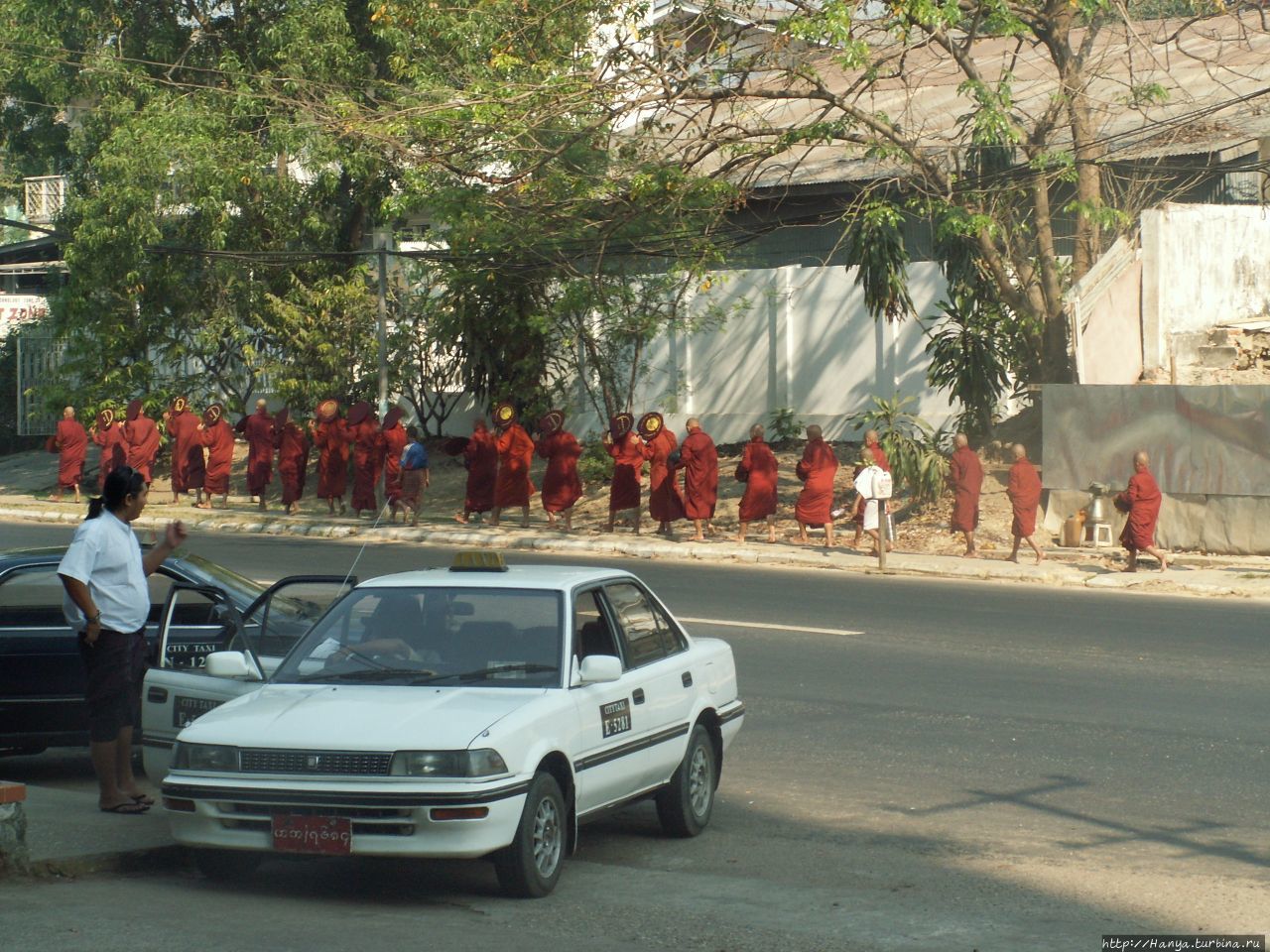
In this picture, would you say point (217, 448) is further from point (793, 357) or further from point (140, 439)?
point (793, 357)

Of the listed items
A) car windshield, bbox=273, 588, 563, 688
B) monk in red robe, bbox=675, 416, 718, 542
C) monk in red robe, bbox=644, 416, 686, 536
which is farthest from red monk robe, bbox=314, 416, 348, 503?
car windshield, bbox=273, 588, 563, 688

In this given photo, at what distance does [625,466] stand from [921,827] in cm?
1550

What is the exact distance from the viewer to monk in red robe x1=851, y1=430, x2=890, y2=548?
2128 cm

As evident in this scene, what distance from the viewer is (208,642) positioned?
8.81 metres

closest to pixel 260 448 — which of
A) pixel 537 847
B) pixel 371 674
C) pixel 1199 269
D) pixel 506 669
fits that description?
pixel 1199 269

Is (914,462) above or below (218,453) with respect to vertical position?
below

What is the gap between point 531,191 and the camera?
22.6 m

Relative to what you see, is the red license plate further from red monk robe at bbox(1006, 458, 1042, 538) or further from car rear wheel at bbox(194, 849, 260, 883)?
red monk robe at bbox(1006, 458, 1042, 538)

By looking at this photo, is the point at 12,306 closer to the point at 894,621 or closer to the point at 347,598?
the point at 894,621

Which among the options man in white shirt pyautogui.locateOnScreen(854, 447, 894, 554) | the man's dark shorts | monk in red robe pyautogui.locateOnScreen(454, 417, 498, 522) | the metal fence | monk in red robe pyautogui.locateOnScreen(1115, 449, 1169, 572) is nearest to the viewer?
the man's dark shorts

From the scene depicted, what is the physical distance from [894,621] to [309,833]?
31.5 feet

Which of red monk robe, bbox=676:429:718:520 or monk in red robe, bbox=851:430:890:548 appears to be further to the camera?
red monk robe, bbox=676:429:718:520

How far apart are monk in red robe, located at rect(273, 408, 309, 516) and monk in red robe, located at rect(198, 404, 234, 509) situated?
118 centimetres

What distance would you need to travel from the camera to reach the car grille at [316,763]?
20.3 ft
